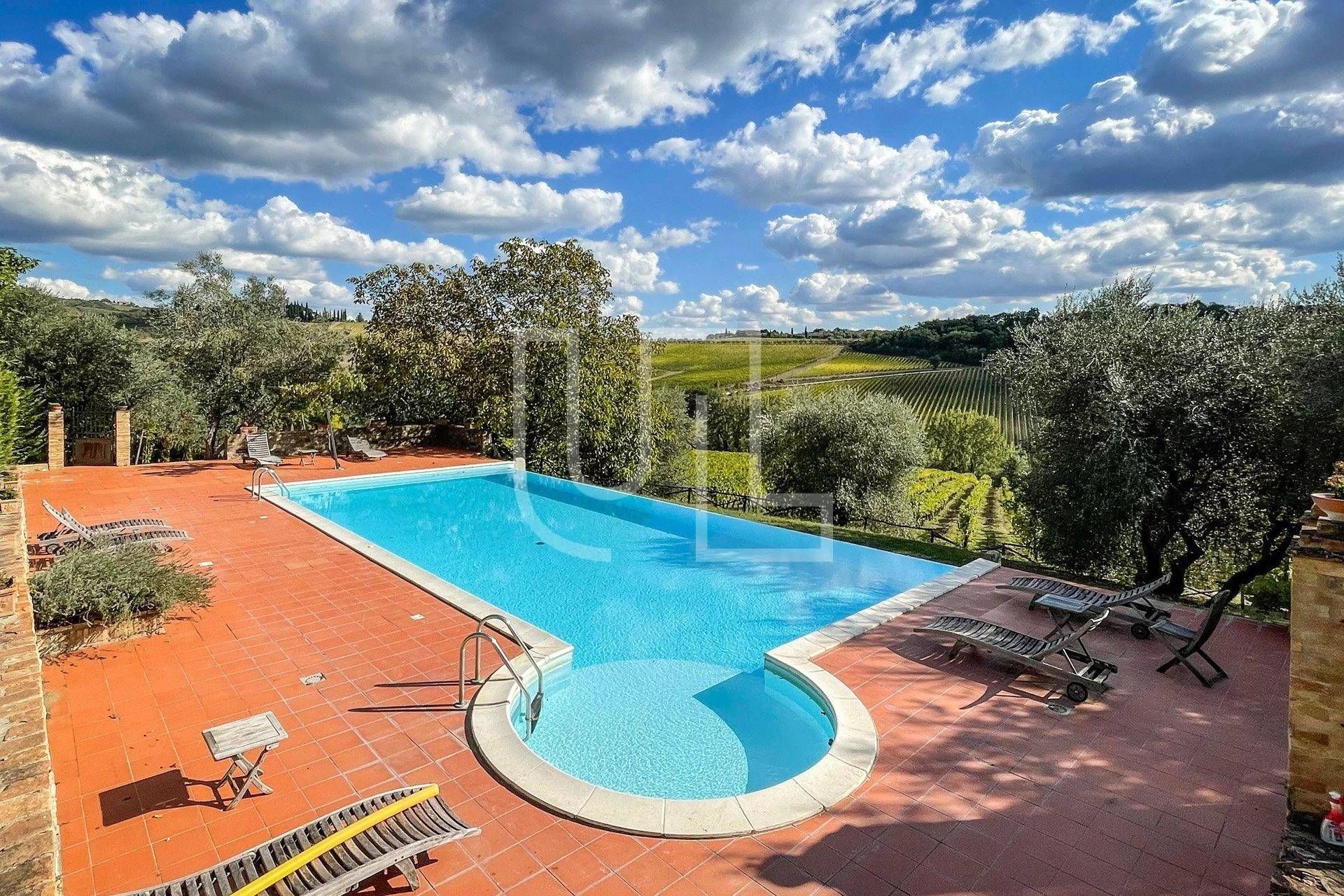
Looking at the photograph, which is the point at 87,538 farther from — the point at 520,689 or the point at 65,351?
the point at 65,351

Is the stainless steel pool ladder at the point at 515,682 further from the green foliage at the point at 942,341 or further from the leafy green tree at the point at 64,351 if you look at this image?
the green foliage at the point at 942,341

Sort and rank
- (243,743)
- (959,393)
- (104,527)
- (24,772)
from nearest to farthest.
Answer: (24,772)
(243,743)
(104,527)
(959,393)

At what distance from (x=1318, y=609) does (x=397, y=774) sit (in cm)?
564

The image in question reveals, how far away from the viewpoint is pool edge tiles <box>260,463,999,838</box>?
3840 mm

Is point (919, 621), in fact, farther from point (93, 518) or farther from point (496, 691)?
point (93, 518)

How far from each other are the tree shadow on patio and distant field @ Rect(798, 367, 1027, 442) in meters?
39.2

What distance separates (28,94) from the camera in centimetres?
1313

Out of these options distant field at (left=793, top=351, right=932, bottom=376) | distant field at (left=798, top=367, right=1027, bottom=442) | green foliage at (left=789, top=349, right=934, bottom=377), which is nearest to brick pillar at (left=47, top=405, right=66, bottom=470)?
green foliage at (left=789, top=349, right=934, bottom=377)

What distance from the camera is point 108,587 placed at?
19.5 ft

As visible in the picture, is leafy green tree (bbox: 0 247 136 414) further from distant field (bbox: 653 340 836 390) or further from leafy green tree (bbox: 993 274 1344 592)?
leafy green tree (bbox: 993 274 1344 592)

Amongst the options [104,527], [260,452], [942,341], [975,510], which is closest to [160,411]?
[260,452]

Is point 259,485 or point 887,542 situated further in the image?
point 259,485

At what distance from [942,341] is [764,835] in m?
38.6

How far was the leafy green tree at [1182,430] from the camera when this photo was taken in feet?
27.5
